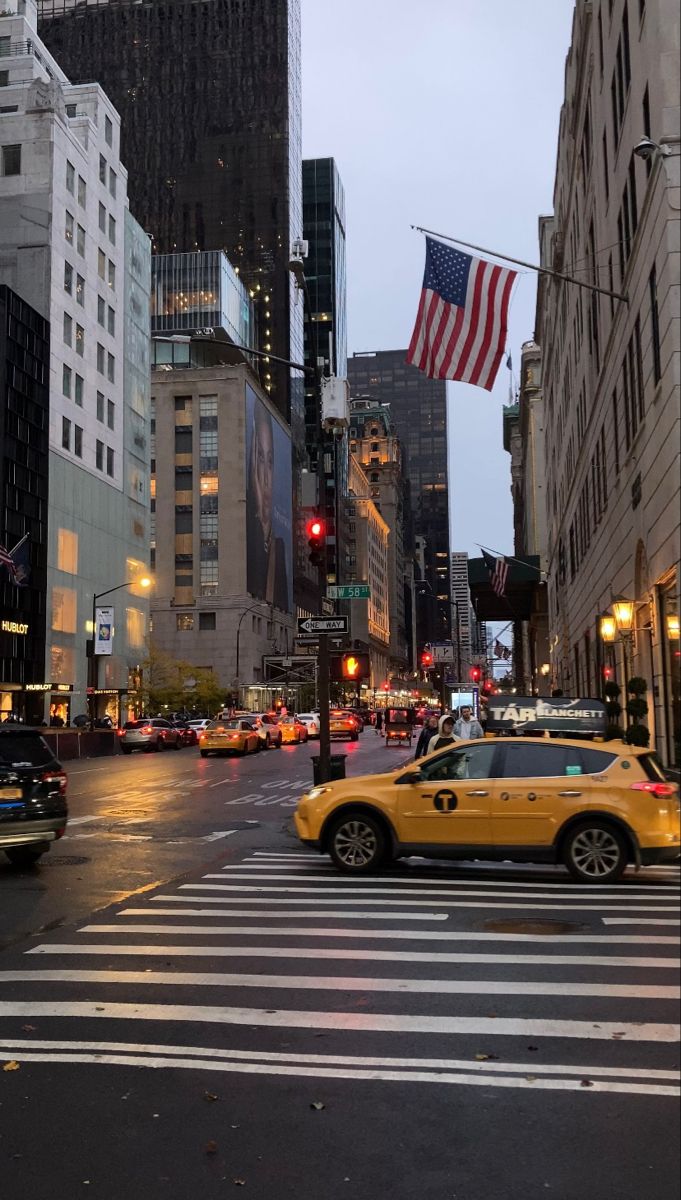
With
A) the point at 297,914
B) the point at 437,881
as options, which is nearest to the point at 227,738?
the point at 437,881

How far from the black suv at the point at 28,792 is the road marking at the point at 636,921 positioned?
6.75 m

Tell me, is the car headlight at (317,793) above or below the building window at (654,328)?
below

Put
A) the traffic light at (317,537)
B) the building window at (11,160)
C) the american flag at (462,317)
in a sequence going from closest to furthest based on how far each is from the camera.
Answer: the traffic light at (317,537) < the american flag at (462,317) < the building window at (11,160)

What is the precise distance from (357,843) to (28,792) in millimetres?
3952

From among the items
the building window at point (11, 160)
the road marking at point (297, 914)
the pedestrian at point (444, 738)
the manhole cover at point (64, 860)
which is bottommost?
the manhole cover at point (64, 860)

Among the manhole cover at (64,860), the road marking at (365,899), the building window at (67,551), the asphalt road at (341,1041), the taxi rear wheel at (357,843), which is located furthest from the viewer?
the building window at (67,551)

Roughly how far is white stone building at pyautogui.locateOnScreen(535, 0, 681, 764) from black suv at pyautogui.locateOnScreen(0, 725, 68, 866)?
13.1 meters

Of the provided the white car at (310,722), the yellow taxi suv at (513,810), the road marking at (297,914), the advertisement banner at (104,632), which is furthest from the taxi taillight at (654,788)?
the white car at (310,722)

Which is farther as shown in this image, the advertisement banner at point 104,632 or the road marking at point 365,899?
the advertisement banner at point 104,632

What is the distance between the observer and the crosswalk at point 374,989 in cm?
533

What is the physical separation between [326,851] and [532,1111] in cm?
748

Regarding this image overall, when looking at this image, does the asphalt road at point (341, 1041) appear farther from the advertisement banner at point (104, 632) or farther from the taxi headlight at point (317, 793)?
the advertisement banner at point (104, 632)

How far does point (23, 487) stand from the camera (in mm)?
57156

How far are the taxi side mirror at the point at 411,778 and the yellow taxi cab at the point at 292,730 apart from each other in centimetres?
4105
